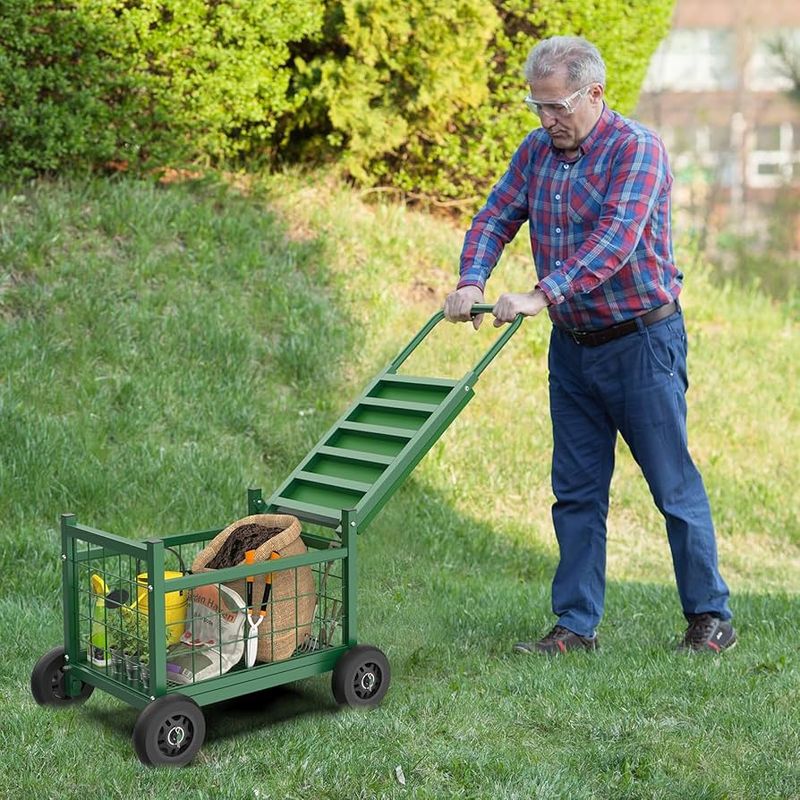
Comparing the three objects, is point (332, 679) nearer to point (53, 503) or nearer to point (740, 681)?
point (740, 681)

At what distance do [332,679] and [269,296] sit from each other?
420 cm

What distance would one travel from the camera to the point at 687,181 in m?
19.2

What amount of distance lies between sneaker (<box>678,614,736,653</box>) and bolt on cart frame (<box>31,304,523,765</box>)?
1247 millimetres

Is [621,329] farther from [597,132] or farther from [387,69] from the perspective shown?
[387,69]

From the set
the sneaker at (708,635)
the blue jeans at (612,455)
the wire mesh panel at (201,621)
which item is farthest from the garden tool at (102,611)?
the sneaker at (708,635)

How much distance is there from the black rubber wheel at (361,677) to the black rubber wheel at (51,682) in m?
0.76

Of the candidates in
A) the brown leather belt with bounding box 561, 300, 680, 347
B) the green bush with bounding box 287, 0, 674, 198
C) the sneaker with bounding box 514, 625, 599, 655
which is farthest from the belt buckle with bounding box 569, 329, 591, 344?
the green bush with bounding box 287, 0, 674, 198

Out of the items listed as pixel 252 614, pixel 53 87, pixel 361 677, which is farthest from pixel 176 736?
pixel 53 87

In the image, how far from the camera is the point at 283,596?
3.77 m

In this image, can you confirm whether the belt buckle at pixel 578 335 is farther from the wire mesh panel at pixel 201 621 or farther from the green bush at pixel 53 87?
the green bush at pixel 53 87

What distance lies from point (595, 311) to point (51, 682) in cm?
213

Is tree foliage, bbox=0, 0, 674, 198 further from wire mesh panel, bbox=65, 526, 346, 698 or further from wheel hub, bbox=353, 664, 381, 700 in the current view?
wheel hub, bbox=353, 664, 381, 700

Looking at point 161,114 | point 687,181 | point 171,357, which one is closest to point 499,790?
point 171,357

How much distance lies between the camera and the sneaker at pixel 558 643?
4562mm
